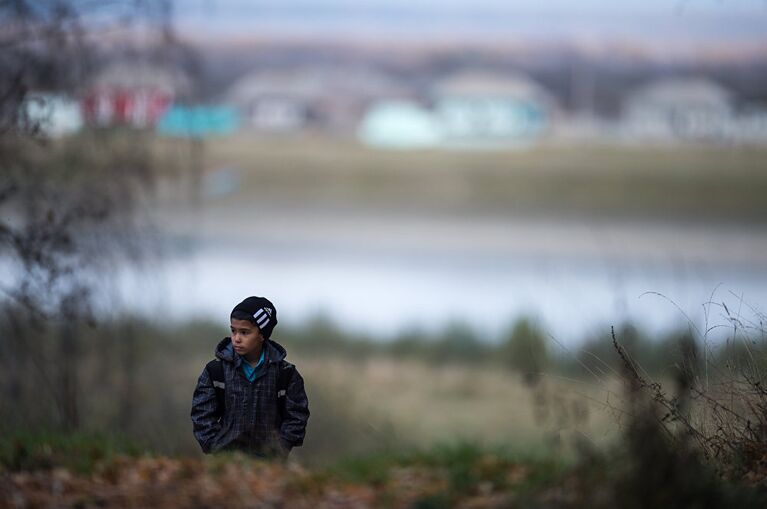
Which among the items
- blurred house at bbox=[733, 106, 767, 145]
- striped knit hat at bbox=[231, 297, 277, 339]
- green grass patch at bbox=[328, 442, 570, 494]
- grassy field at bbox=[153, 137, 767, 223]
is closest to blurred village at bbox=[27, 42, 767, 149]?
blurred house at bbox=[733, 106, 767, 145]

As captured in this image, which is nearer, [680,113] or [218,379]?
[218,379]

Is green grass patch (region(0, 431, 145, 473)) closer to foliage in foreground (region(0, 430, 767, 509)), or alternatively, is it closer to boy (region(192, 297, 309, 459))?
foliage in foreground (region(0, 430, 767, 509))

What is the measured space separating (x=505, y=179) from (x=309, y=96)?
13.9ft

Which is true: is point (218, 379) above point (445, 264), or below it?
below

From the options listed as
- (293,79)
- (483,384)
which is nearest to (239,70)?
(293,79)

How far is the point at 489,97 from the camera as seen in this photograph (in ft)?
75.8

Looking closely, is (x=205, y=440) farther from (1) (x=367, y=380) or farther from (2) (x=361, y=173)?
(2) (x=361, y=173)

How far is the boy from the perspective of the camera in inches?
185

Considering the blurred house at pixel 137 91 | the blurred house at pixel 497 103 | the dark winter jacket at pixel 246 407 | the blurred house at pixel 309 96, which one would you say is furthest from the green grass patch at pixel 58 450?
the blurred house at pixel 497 103

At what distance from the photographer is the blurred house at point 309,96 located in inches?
879

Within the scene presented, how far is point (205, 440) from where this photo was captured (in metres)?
4.73

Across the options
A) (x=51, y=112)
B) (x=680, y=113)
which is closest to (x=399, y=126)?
(x=680, y=113)

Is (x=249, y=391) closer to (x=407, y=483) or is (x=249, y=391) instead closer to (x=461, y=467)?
(x=407, y=483)

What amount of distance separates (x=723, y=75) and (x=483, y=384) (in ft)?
26.3
